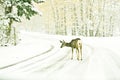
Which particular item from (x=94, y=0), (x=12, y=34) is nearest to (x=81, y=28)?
(x=94, y=0)

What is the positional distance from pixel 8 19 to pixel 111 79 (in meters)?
14.9

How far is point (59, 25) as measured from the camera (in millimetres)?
64750

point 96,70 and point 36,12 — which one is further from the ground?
point 36,12

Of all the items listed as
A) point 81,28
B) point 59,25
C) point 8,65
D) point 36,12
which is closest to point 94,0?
point 81,28

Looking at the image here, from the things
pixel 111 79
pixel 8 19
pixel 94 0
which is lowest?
pixel 111 79

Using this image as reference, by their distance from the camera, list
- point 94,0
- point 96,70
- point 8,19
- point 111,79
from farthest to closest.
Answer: point 94,0 < point 8,19 < point 96,70 < point 111,79

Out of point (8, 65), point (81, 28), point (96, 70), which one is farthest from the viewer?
point (81, 28)

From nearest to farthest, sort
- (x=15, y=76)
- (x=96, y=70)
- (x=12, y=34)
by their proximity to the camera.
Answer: (x=15, y=76) < (x=96, y=70) < (x=12, y=34)

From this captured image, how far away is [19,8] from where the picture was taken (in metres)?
24.3

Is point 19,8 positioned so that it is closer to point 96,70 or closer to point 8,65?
point 8,65

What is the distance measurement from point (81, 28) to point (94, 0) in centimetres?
630

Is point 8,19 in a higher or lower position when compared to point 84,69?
higher

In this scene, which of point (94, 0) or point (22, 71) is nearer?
point (22, 71)

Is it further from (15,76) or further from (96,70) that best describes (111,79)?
(15,76)
